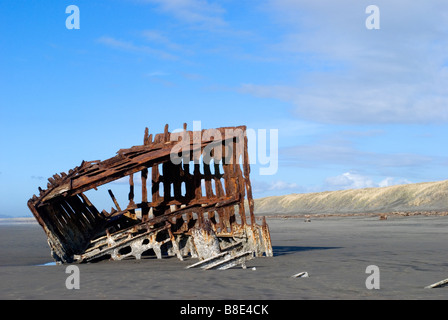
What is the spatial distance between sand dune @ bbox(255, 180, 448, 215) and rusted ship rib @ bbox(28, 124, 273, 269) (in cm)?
4269

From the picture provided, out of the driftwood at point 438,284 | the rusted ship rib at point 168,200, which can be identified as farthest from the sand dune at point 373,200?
the driftwood at point 438,284

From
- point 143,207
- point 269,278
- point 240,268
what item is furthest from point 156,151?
point 269,278

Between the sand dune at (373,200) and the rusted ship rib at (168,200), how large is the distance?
42685 mm

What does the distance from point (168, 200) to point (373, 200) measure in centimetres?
5536

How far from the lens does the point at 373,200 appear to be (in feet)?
216

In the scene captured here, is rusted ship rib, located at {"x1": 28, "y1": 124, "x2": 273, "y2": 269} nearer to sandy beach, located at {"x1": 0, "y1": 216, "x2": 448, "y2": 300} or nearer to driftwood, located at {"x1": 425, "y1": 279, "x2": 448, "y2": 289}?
sandy beach, located at {"x1": 0, "y1": 216, "x2": 448, "y2": 300}

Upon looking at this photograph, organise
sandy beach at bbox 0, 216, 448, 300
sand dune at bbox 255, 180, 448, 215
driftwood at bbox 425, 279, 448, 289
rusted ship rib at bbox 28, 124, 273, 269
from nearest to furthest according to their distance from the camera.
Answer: sandy beach at bbox 0, 216, 448, 300 < driftwood at bbox 425, 279, 448, 289 < rusted ship rib at bbox 28, 124, 273, 269 < sand dune at bbox 255, 180, 448, 215

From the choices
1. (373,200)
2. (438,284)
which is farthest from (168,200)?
(373,200)

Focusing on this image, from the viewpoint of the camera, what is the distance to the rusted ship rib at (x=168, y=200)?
1302cm

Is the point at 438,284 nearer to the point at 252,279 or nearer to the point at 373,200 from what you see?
the point at 252,279

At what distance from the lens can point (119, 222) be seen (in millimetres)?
14773

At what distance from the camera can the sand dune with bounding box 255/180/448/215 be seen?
5688 centimetres

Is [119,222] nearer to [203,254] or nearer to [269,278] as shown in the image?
[203,254]

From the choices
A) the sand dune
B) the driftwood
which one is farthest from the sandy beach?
the sand dune
